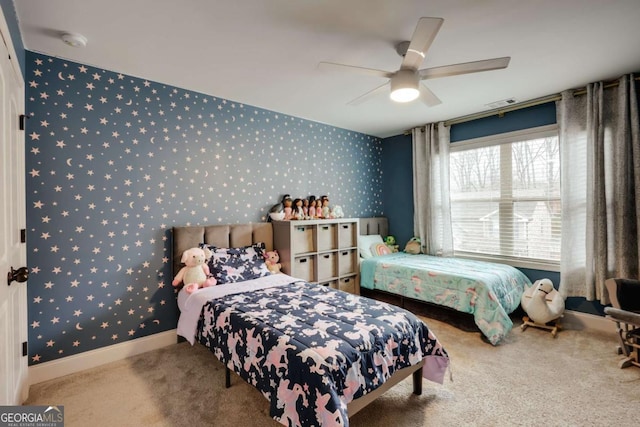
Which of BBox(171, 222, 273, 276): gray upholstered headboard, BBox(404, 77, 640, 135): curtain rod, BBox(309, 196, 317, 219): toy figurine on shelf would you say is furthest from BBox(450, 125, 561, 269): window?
BBox(171, 222, 273, 276): gray upholstered headboard

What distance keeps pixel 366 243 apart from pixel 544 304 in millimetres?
2179

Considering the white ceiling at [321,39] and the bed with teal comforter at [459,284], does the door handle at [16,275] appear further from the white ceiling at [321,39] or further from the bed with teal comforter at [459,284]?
the bed with teal comforter at [459,284]

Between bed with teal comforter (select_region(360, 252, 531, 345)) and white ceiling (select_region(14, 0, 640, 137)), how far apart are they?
6.48 ft

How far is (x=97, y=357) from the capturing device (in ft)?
8.22

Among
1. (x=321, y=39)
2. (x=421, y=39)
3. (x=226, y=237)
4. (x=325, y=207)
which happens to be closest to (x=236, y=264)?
(x=226, y=237)

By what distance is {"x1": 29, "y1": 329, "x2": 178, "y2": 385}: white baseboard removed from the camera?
7.47 feet

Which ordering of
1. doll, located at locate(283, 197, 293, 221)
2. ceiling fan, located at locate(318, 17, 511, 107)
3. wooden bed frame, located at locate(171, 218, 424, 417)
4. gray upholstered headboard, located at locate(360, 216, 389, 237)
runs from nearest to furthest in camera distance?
1. ceiling fan, located at locate(318, 17, 511, 107)
2. wooden bed frame, located at locate(171, 218, 424, 417)
3. doll, located at locate(283, 197, 293, 221)
4. gray upholstered headboard, located at locate(360, 216, 389, 237)

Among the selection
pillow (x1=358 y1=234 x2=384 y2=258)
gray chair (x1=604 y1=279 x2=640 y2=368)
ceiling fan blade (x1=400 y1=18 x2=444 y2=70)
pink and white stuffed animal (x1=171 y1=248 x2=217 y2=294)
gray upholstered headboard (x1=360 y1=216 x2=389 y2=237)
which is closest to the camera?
ceiling fan blade (x1=400 y1=18 x2=444 y2=70)

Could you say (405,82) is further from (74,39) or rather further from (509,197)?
(509,197)

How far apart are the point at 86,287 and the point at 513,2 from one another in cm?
369

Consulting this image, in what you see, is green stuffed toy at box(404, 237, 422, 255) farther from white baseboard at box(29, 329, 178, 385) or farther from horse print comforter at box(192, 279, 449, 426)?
white baseboard at box(29, 329, 178, 385)

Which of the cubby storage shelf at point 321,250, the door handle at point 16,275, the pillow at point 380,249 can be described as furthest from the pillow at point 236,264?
the pillow at point 380,249

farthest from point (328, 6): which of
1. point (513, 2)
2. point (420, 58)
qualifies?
point (513, 2)

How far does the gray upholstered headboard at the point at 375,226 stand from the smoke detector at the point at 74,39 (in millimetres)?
3702
